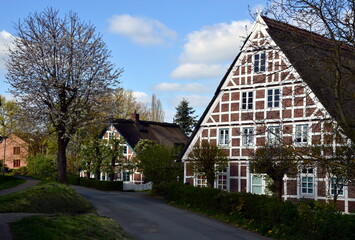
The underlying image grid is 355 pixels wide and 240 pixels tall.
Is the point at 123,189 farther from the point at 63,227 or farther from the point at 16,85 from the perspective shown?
the point at 63,227

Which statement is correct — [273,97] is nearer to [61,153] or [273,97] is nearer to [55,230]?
[61,153]

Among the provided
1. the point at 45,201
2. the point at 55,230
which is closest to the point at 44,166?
the point at 45,201

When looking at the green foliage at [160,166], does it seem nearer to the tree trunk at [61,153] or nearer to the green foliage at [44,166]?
the tree trunk at [61,153]

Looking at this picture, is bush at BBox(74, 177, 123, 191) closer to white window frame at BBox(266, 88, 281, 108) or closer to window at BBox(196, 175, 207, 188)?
window at BBox(196, 175, 207, 188)

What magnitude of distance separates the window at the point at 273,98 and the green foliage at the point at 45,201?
1335 cm

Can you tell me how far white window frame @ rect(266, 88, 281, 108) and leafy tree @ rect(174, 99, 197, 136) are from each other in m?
32.6

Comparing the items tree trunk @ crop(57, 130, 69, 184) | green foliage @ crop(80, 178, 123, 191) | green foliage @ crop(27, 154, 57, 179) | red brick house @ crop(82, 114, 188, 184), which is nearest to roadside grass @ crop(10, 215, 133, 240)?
tree trunk @ crop(57, 130, 69, 184)

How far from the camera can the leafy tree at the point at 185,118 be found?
60.9 metres

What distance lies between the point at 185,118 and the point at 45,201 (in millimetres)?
44152

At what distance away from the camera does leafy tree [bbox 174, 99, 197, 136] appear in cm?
6094

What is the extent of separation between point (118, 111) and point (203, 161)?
22.1ft

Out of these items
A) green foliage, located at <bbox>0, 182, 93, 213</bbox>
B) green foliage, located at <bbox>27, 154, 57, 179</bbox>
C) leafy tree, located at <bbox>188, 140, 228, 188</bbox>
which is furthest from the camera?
green foliage, located at <bbox>27, 154, 57, 179</bbox>

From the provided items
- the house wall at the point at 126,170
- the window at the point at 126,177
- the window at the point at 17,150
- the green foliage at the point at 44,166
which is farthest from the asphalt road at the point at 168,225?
the window at the point at 17,150

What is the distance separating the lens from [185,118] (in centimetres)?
6147
